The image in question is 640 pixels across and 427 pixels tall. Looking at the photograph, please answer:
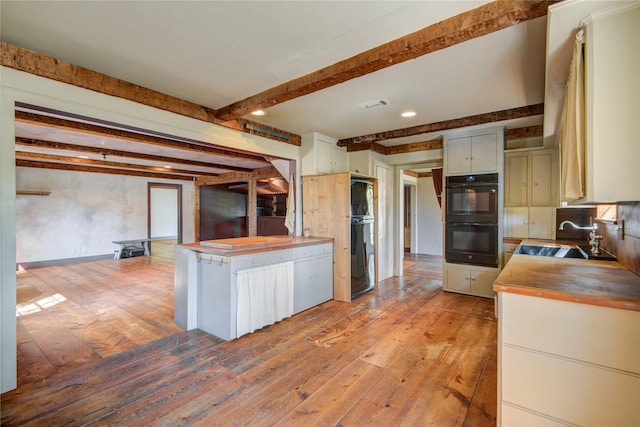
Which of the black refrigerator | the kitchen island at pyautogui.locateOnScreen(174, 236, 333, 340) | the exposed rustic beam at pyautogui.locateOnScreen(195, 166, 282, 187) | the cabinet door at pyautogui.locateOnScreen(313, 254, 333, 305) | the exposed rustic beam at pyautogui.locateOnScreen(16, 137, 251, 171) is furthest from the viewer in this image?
the exposed rustic beam at pyautogui.locateOnScreen(195, 166, 282, 187)

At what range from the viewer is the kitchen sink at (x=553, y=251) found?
292 centimetres

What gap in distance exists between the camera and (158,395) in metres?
2.02

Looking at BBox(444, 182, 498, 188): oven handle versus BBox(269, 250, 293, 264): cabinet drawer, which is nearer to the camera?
BBox(269, 250, 293, 264): cabinet drawer

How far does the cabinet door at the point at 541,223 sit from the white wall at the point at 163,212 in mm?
11251

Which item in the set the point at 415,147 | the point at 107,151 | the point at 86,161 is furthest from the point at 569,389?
the point at 86,161

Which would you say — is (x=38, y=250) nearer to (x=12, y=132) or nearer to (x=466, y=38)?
(x=12, y=132)

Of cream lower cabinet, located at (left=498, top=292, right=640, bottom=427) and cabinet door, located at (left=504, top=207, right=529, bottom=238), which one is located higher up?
cabinet door, located at (left=504, top=207, right=529, bottom=238)

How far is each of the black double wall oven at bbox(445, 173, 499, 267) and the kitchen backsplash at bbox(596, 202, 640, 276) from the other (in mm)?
1600

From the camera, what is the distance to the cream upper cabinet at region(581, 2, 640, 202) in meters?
1.35

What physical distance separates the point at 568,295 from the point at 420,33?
1.76 meters

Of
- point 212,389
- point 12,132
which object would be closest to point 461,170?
point 212,389

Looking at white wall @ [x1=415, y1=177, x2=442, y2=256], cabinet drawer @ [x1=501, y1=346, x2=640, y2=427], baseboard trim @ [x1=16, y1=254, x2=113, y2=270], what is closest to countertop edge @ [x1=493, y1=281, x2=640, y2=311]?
cabinet drawer @ [x1=501, y1=346, x2=640, y2=427]

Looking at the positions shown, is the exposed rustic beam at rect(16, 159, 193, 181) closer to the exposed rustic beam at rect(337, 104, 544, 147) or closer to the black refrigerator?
the exposed rustic beam at rect(337, 104, 544, 147)

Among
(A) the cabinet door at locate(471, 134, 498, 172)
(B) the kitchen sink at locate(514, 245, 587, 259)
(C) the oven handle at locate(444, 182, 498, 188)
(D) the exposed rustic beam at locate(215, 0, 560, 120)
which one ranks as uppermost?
(D) the exposed rustic beam at locate(215, 0, 560, 120)
